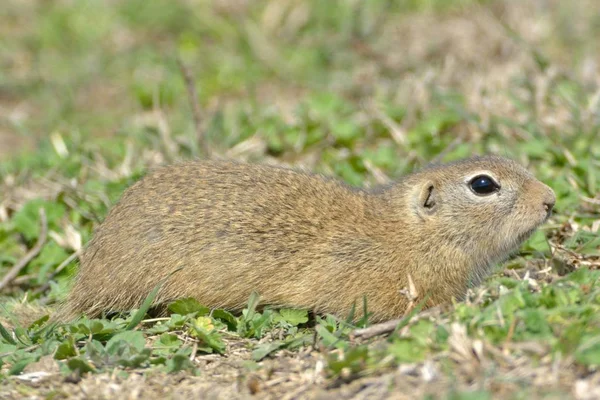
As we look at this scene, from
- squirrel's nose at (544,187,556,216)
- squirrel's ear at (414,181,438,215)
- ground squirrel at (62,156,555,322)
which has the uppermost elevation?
squirrel's nose at (544,187,556,216)

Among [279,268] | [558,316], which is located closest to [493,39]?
[279,268]

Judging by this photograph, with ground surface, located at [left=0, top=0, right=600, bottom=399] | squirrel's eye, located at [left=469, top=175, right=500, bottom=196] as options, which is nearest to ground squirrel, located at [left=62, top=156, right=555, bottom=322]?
squirrel's eye, located at [left=469, top=175, right=500, bottom=196]

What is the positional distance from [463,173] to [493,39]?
15.2 feet

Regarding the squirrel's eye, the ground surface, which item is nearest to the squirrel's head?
the squirrel's eye

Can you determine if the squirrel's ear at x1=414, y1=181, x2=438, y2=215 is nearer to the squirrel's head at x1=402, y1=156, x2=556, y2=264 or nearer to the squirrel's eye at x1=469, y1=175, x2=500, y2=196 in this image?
the squirrel's head at x1=402, y1=156, x2=556, y2=264

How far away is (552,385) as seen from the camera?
11.8 feet

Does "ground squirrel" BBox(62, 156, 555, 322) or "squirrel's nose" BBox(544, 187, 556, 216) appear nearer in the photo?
"ground squirrel" BBox(62, 156, 555, 322)

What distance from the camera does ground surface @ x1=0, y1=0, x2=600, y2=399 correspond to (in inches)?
158

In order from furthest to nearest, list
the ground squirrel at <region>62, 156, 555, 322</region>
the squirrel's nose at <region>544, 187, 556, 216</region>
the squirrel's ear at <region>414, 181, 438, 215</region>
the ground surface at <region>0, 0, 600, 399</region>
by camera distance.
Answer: the squirrel's ear at <region>414, 181, 438, 215</region> → the squirrel's nose at <region>544, 187, 556, 216</region> → the ground squirrel at <region>62, 156, 555, 322</region> → the ground surface at <region>0, 0, 600, 399</region>

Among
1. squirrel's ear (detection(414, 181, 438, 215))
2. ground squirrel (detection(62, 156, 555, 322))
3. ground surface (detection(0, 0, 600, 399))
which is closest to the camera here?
ground surface (detection(0, 0, 600, 399))

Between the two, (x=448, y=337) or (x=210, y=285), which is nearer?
(x=448, y=337)

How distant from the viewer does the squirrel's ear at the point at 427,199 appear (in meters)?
5.34

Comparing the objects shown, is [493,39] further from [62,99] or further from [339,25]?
[62,99]

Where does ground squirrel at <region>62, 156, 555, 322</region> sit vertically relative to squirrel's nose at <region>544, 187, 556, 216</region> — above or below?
below
